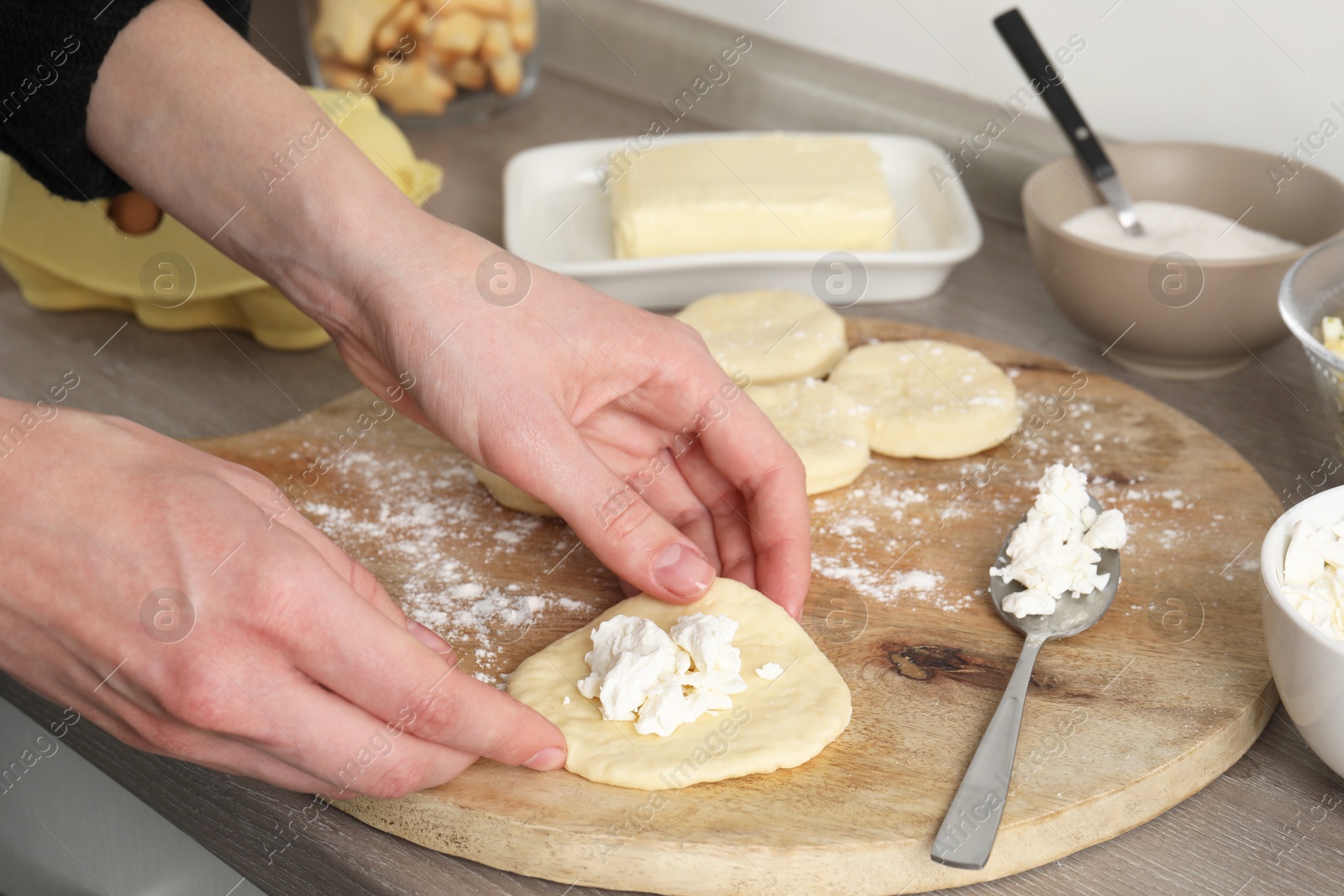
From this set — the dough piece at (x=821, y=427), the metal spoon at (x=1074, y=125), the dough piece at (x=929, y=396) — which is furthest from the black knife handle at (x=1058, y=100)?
the dough piece at (x=821, y=427)

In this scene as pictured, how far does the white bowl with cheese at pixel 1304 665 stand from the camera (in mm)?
763

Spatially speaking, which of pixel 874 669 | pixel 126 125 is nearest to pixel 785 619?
pixel 874 669

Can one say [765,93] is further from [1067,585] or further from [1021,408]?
[1067,585]

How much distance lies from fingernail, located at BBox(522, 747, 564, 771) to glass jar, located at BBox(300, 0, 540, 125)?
1.33 meters

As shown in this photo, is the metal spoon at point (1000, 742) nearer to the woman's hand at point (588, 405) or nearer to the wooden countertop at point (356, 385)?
the wooden countertop at point (356, 385)

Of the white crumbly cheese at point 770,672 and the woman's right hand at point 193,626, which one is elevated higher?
the woman's right hand at point 193,626

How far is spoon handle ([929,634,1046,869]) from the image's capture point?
78 cm

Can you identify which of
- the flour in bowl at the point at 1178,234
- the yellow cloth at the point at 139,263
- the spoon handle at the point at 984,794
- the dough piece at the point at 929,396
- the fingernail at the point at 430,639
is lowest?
the flour in bowl at the point at 1178,234

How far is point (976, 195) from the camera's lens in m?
1.74

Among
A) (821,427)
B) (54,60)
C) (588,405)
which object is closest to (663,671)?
(588,405)

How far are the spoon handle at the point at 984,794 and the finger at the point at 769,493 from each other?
0.21 metres

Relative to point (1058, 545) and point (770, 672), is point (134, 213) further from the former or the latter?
point (1058, 545)

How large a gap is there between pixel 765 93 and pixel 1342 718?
144 centimetres

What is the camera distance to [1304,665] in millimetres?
783
